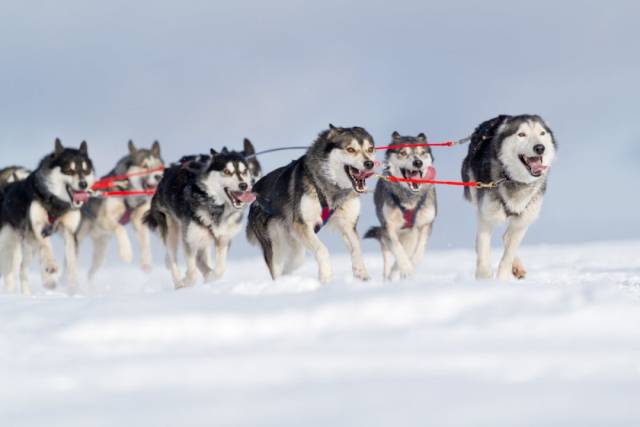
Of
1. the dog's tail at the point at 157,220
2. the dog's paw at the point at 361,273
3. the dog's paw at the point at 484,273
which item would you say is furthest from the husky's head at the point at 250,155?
the dog's paw at the point at 484,273

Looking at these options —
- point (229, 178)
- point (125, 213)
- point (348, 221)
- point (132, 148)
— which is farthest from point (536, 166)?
point (132, 148)

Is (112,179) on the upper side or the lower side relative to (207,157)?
lower

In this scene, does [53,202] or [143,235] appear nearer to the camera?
[53,202]

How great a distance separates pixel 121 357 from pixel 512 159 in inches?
159

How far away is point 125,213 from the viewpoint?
10797 millimetres

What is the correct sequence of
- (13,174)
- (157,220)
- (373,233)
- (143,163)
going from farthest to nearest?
(143,163)
(13,174)
(157,220)
(373,233)

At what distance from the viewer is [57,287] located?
354 inches

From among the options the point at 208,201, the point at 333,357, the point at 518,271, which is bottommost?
the point at 518,271

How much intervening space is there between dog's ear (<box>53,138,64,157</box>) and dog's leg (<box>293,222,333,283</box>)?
3283mm

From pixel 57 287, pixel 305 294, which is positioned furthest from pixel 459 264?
pixel 305 294

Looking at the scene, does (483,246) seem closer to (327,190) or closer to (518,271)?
(518,271)

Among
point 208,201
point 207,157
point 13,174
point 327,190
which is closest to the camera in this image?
point 327,190

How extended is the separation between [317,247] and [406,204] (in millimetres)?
1685

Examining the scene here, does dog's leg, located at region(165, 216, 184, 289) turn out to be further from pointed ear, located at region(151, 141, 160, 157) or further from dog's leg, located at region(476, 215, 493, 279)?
pointed ear, located at region(151, 141, 160, 157)
